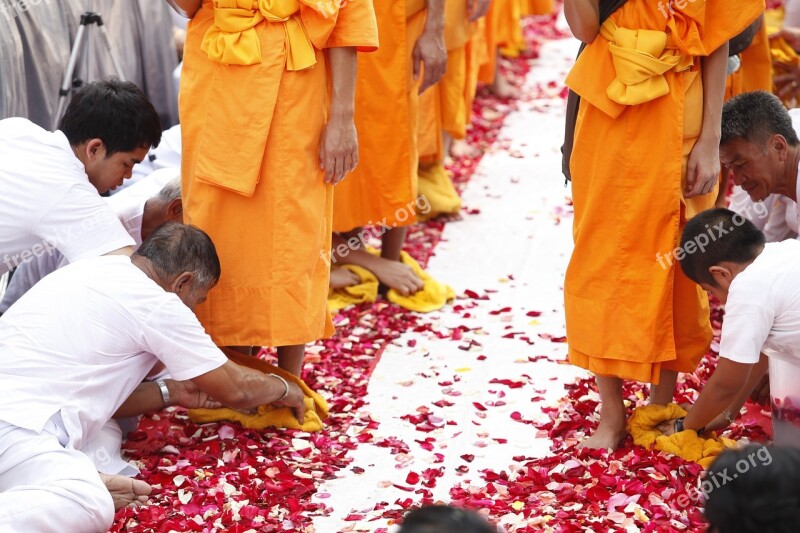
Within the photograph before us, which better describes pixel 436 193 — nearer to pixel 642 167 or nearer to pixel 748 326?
pixel 642 167

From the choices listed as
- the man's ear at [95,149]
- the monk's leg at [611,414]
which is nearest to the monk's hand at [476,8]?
the man's ear at [95,149]

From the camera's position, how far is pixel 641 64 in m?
3.29

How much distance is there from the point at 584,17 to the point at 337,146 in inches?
36.2

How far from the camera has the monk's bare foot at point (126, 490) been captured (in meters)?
3.26

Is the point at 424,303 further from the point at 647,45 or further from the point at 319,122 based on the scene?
the point at 647,45

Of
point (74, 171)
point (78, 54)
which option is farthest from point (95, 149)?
point (78, 54)

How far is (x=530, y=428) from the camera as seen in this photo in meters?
3.89

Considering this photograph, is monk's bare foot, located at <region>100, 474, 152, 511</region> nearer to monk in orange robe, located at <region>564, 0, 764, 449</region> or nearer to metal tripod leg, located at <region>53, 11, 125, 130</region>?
monk in orange robe, located at <region>564, 0, 764, 449</region>

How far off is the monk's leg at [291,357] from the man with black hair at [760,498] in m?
2.15

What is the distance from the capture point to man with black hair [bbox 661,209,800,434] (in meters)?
3.10

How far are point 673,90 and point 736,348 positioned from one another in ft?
2.69

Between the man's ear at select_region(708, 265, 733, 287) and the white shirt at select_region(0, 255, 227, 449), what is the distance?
4.95ft

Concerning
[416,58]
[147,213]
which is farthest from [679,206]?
[147,213]

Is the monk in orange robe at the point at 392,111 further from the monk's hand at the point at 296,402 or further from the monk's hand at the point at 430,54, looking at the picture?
the monk's hand at the point at 296,402
